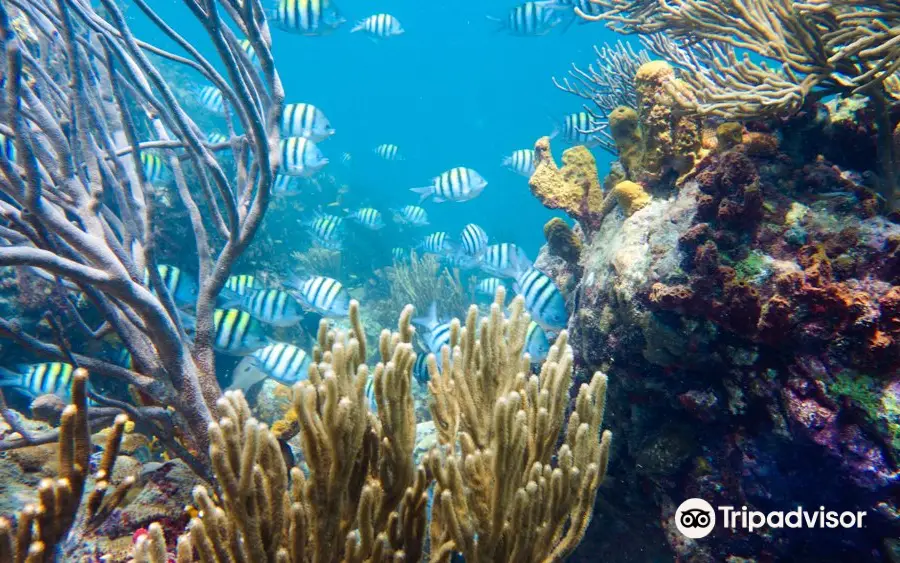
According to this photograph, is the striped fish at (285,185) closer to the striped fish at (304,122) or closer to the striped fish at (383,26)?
the striped fish at (304,122)

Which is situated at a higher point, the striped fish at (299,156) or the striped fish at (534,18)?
the striped fish at (534,18)

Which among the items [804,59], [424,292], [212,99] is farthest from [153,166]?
[804,59]

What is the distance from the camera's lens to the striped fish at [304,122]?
661 cm

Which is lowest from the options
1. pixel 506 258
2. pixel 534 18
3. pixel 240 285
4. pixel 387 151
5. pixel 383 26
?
pixel 240 285

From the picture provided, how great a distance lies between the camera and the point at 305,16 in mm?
6254

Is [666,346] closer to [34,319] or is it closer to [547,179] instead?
[547,179]

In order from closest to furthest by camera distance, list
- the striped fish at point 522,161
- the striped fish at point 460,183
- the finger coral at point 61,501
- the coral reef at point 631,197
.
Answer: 1. the finger coral at point 61,501
2. the coral reef at point 631,197
3. the striped fish at point 522,161
4. the striped fish at point 460,183

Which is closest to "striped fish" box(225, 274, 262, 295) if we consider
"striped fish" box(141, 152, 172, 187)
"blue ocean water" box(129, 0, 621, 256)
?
"striped fish" box(141, 152, 172, 187)

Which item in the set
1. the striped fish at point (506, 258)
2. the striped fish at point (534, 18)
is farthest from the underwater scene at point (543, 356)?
the striped fish at point (534, 18)

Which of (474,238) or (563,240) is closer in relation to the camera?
(563,240)

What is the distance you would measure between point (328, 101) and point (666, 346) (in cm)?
6475

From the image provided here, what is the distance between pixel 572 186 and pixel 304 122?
4.19 metres

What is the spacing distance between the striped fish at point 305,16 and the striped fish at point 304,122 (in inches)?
38.6

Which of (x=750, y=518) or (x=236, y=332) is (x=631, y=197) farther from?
(x=236, y=332)
